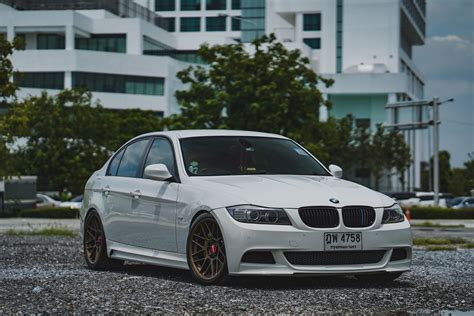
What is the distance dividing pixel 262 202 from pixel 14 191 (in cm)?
4828

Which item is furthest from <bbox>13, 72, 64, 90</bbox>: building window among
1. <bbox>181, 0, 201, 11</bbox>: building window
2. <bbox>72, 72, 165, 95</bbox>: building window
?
<bbox>181, 0, 201, 11</bbox>: building window

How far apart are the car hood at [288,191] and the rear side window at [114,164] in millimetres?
2214

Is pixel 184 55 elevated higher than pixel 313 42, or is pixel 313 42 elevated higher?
pixel 313 42

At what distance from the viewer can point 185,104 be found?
51.3m

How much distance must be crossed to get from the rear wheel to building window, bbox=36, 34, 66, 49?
285 ft

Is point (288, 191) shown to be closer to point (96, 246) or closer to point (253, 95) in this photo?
point (96, 246)

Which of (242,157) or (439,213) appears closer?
(242,157)

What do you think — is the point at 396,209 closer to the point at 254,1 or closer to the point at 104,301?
the point at 104,301

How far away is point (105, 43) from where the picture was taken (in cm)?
9662

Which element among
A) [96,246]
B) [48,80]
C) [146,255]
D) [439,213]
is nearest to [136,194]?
[146,255]

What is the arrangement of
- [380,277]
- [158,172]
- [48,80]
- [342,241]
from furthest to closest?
1. [48,80]
2. [158,172]
3. [380,277]
4. [342,241]

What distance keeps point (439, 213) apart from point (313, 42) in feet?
220

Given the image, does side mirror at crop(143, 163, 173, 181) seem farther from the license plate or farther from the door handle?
the license plate

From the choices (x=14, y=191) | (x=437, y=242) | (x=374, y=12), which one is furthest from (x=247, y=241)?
(x=374, y=12)
